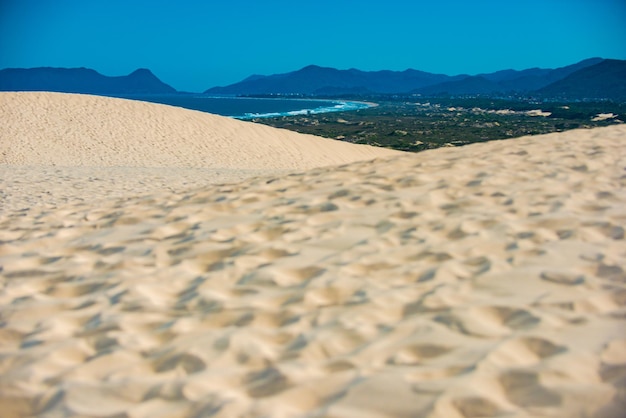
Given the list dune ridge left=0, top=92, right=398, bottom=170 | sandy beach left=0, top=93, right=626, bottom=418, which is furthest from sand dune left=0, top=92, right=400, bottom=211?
sandy beach left=0, top=93, right=626, bottom=418

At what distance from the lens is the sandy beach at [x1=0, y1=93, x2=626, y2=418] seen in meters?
2.55

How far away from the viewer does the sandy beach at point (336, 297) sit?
8.38 feet

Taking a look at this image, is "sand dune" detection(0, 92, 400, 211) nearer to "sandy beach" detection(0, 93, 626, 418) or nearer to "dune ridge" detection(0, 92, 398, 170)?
"dune ridge" detection(0, 92, 398, 170)

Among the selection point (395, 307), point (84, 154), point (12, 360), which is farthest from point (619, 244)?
point (84, 154)

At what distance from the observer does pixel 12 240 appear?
573cm

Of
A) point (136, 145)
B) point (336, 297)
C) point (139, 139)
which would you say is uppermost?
point (336, 297)

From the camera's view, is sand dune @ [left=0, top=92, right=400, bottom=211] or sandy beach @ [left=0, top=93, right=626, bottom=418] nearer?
sandy beach @ [left=0, top=93, right=626, bottom=418]

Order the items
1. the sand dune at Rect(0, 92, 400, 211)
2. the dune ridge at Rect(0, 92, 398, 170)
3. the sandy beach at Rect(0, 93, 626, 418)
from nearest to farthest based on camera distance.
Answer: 1. the sandy beach at Rect(0, 93, 626, 418)
2. the sand dune at Rect(0, 92, 400, 211)
3. the dune ridge at Rect(0, 92, 398, 170)

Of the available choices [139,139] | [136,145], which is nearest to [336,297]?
[136,145]

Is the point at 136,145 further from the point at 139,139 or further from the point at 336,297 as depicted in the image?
the point at 336,297

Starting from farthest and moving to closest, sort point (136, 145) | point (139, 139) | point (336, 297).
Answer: point (139, 139) → point (136, 145) → point (336, 297)

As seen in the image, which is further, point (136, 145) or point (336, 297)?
point (136, 145)

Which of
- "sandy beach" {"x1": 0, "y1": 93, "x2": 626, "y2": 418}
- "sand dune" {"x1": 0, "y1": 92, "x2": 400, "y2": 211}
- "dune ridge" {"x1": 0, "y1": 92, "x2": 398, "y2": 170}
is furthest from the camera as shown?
"dune ridge" {"x1": 0, "y1": 92, "x2": 398, "y2": 170}

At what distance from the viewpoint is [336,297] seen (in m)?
3.54
